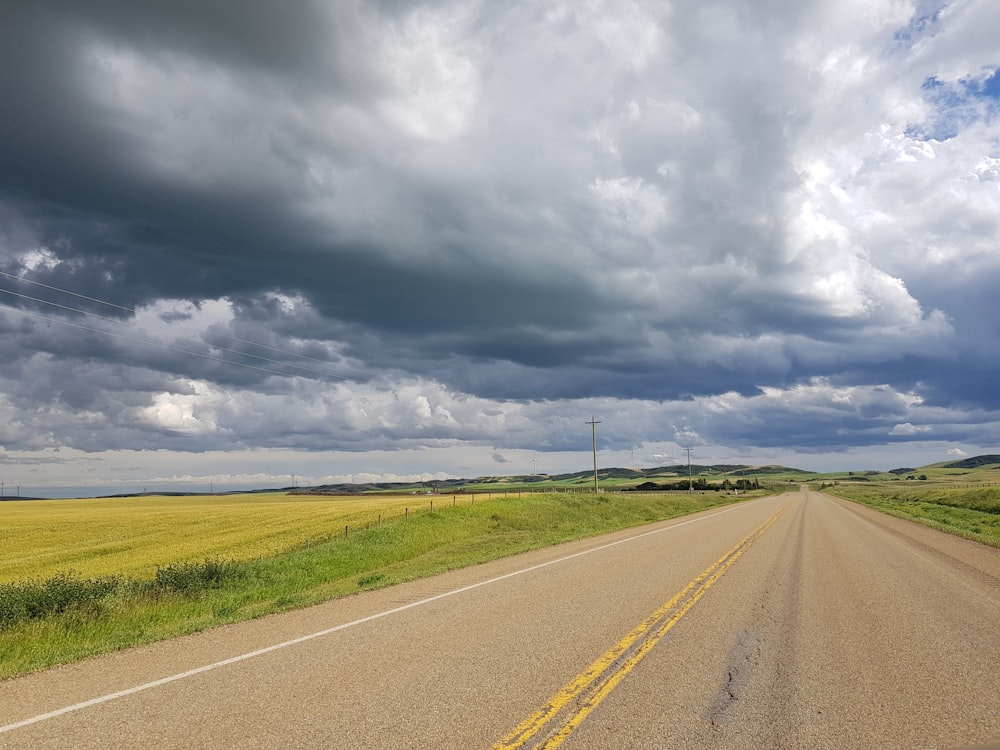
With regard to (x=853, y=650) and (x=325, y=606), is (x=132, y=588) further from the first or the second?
(x=853, y=650)

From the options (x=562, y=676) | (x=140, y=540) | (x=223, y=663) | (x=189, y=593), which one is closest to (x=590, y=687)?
(x=562, y=676)

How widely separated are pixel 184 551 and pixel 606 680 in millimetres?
31142

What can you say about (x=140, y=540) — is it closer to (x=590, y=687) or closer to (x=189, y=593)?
(x=189, y=593)

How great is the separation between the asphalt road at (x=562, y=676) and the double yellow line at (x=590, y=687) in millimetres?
30

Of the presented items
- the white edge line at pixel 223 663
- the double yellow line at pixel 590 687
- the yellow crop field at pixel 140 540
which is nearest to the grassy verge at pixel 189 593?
the white edge line at pixel 223 663

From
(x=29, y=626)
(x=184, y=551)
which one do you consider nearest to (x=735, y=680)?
(x=29, y=626)

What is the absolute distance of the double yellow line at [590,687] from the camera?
18.5ft

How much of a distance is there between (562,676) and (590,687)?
528 millimetres

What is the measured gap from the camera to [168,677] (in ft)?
25.8

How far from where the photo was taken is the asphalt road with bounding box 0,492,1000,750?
5840 millimetres

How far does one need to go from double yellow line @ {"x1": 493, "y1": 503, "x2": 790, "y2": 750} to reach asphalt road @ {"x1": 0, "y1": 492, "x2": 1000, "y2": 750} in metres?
0.03

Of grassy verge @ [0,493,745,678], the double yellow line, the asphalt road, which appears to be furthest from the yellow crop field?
the double yellow line

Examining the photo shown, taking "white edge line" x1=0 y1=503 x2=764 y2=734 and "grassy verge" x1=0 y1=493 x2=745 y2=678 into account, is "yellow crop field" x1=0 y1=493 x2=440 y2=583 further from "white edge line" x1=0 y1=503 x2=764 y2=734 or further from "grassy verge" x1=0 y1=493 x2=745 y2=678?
"white edge line" x1=0 y1=503 x2=764 y2=734

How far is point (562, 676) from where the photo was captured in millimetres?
7500
